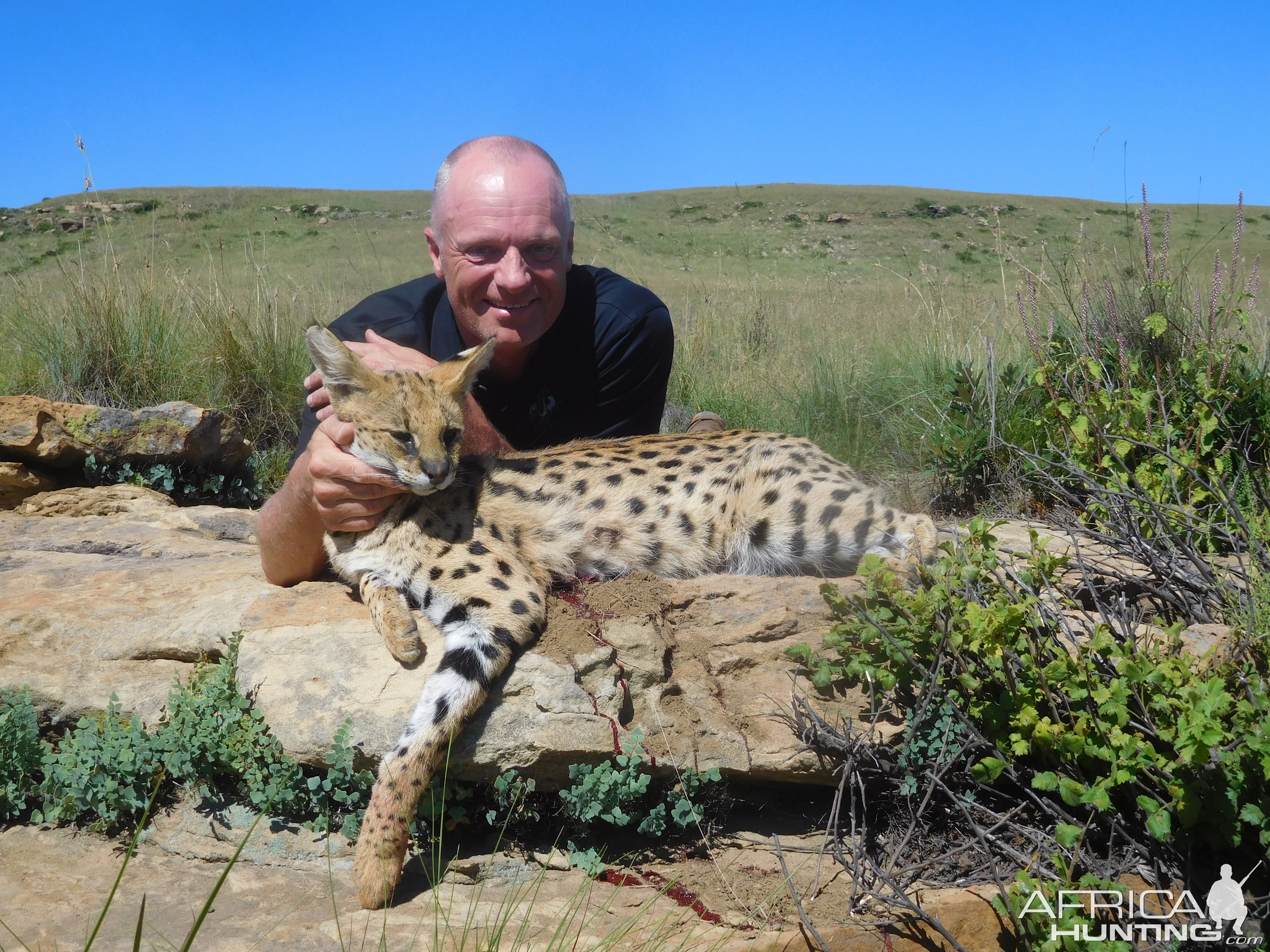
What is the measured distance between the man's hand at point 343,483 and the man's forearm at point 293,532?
0.27ft

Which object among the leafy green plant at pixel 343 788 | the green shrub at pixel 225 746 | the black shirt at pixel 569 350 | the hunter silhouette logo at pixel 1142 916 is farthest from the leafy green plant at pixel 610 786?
the black shirt at pixel 569 350

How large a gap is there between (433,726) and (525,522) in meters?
1.23

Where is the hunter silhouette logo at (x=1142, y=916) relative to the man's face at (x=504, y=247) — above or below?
below

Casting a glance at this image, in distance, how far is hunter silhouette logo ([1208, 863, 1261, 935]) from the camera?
288cm

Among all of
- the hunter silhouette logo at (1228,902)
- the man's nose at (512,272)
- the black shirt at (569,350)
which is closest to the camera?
the hunter silhouette logo at (1228,902)

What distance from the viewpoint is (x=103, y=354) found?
7.68m

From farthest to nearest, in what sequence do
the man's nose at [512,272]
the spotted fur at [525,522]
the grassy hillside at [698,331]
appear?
the grassy hillside at [698,331]
the man's nose at [512,272]
the spotted fur at [525,522]

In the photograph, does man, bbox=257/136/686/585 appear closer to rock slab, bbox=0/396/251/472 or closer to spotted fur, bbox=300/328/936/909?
spotted fur, bbox=300/328/936/909

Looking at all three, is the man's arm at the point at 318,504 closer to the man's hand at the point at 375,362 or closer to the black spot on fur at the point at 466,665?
the man's hand at the point at 375,362

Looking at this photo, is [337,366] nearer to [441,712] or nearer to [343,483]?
[343,483]

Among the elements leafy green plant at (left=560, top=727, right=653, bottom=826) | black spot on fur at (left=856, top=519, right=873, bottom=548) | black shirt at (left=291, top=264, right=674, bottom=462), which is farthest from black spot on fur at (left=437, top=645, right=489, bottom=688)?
black shirt at (left=291, top=264, right=674, bottom=462)

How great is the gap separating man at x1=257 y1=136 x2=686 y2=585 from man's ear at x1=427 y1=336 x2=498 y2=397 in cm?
26

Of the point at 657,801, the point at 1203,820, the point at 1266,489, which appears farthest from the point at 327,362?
the point at 1266,489

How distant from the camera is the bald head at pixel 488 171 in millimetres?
4812
